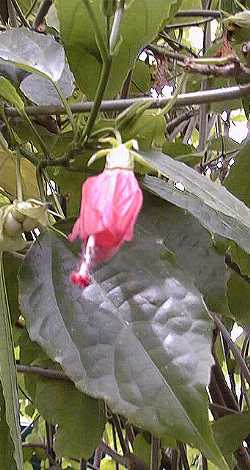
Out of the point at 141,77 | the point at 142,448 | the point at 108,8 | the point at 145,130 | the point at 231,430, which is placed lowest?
the point at 142,448

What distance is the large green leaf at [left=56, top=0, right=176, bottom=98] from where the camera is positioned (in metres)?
0.52

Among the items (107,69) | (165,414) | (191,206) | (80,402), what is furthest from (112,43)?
(80,402)

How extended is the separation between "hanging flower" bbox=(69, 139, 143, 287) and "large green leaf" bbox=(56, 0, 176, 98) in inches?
4.9

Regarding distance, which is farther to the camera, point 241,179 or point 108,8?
point 241,179

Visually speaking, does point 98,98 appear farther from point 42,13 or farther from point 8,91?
point 42,13

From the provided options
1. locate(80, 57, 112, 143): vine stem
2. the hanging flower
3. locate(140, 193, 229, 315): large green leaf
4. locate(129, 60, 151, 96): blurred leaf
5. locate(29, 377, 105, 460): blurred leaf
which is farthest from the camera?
locate(129, 60, 151, 96): blurred leaf

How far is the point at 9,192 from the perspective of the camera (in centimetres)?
74

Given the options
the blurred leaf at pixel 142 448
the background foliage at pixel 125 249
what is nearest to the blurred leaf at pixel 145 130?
the background foliage at pixel 125 249

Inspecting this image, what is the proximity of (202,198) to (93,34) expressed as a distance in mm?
170

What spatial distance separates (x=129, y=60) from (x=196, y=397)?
0.26 m

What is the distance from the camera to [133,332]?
48cm

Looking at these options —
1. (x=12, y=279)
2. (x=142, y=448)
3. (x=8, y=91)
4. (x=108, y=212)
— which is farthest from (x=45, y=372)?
(x=108, y=212)

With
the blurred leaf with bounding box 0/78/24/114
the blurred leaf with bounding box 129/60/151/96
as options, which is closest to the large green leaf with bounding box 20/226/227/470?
the blurred leaf with bounding box 0/78/24/114

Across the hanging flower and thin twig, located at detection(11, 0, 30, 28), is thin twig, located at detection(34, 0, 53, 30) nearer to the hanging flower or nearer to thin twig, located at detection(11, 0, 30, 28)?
thin twig, located at detection(11, 0, 30, 28)
